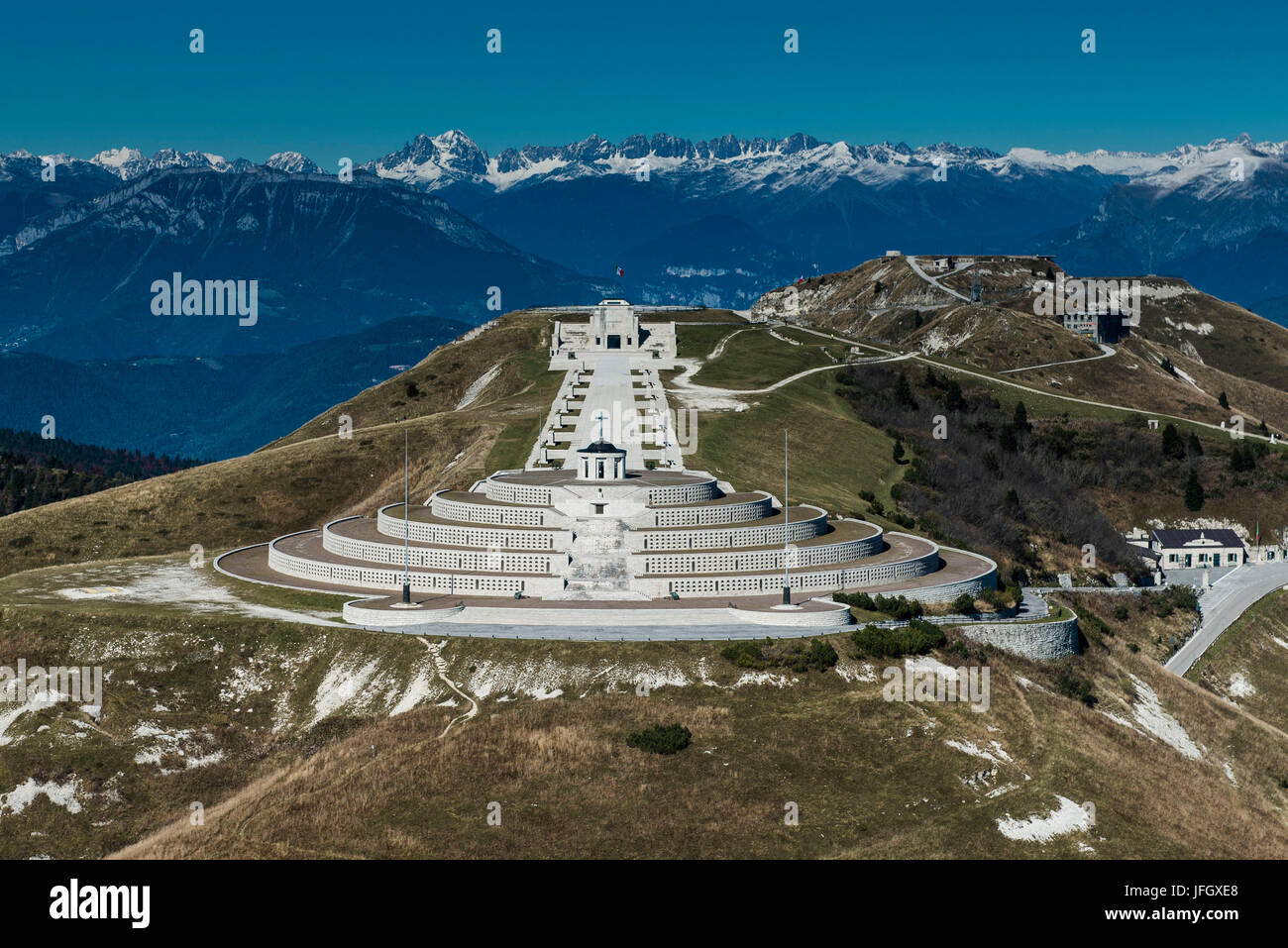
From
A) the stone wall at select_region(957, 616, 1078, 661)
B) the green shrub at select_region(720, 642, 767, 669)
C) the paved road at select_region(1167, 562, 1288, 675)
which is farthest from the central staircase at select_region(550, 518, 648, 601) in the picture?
the paved road at select_region(1167, 562, 1288, 675)

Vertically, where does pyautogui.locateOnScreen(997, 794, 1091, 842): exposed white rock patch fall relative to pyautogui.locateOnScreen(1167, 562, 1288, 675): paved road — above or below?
below

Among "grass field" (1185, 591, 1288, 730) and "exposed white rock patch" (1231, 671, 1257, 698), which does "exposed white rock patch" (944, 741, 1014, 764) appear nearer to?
"grass field" (1185, 591, 1288, 730)

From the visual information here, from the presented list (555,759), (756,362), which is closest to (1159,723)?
(555,759)

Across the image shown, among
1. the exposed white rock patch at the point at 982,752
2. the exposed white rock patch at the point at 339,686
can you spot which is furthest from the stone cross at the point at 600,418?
the exposed white rock patch at the point at 982,752

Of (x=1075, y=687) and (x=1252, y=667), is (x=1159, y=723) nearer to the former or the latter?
(x=1075, y=687)
